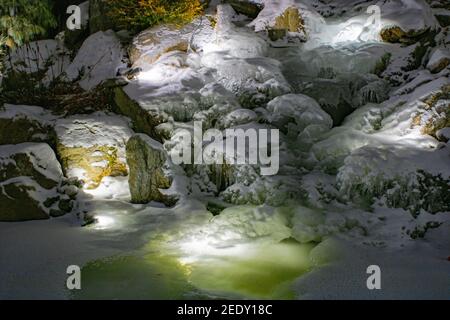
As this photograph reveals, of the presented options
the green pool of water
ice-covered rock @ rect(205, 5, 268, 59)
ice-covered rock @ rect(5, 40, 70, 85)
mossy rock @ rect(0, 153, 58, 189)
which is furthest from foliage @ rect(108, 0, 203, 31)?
the green pool of water

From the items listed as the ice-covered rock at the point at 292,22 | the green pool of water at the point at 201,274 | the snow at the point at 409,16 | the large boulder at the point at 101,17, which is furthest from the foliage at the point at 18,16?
the snow at the point at 409,16

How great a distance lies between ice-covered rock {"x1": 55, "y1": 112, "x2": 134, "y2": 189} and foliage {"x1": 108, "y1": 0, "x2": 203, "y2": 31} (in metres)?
4.80

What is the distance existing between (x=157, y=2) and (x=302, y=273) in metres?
10.1

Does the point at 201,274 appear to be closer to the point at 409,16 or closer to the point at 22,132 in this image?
the point at 22,132

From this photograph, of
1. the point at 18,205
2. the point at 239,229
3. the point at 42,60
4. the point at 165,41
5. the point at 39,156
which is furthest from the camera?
the point at 42,60

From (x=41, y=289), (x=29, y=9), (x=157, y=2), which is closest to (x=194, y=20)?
(x=157, y=2)

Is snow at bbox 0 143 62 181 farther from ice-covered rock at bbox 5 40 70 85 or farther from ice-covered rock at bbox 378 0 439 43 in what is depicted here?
ice-covered rock at bbox 378 0 439 43

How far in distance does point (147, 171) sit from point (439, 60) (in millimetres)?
7142

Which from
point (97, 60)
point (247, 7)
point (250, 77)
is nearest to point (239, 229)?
point (250, 77)

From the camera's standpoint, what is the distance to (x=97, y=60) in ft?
40.9

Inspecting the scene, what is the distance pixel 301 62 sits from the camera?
11.3m

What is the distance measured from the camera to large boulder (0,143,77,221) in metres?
6.98

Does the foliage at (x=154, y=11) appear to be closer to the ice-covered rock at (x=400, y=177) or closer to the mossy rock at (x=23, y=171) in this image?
the mossy rock at (x=23, y=171)
